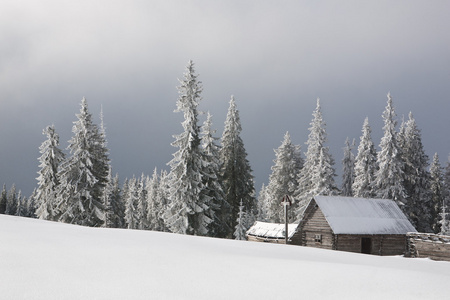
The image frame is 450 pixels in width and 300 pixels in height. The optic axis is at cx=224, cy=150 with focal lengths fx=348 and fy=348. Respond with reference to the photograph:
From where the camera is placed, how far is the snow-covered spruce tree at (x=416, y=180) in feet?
145

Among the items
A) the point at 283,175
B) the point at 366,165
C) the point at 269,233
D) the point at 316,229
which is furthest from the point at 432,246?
the point at 283,175

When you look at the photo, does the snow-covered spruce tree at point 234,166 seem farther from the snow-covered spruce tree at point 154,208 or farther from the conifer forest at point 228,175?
the snow-covered spruce tree at point 154,208

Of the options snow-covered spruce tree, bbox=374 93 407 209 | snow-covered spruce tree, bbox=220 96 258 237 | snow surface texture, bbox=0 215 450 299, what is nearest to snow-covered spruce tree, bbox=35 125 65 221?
snow-covered spruce tree, bbox=220 96 258 237

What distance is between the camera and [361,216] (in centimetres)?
3006

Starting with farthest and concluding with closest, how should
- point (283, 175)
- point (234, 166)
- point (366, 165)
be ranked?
point (283, 175)
point (366, 165)
point (234, 166)

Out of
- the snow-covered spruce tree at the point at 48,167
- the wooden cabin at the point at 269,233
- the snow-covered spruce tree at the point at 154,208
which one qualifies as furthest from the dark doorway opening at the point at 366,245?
the snow-covered spruce tree at the point at 154,208

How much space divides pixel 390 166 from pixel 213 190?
21904 mm

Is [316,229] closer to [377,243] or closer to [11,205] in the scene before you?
[377,243]

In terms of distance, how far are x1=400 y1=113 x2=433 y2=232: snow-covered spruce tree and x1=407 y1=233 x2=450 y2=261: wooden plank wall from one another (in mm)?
19981

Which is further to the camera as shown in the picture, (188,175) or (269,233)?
(269,233)

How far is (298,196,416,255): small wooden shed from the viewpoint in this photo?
1133 inches

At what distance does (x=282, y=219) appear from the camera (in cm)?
4756

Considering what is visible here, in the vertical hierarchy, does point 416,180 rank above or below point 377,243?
above

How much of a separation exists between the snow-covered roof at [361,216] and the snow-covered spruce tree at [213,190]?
9.73 metres
